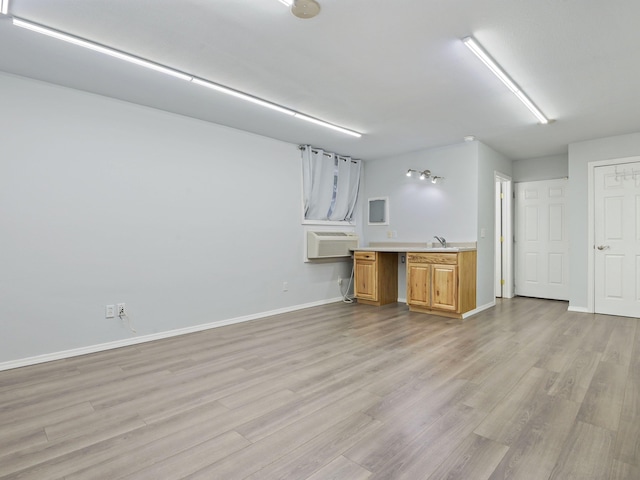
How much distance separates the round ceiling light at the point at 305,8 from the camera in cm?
204

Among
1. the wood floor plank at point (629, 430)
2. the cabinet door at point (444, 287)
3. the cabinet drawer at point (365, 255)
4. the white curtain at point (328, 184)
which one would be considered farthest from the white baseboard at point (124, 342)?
the wood floor plank at point (629, 430)

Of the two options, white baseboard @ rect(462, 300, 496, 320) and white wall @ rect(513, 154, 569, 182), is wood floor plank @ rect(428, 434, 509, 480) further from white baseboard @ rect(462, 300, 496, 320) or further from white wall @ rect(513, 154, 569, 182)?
white wall @ rect(513, 154, 569, 182)

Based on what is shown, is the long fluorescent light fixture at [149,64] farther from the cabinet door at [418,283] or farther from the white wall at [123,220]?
the cabinet door at [418,283]

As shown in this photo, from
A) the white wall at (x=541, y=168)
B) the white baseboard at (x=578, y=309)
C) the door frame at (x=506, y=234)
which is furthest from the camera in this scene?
the door frame at (x=506, y=234)

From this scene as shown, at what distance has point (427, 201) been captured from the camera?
18.2ft

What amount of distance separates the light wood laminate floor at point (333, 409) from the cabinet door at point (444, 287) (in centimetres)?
86

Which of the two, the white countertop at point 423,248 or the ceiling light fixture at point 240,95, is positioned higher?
the ceiling light fixture at point 240,95

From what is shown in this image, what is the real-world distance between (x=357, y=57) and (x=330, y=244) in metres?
3.15

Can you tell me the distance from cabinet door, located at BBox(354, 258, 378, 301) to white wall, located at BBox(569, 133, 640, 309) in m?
2.87

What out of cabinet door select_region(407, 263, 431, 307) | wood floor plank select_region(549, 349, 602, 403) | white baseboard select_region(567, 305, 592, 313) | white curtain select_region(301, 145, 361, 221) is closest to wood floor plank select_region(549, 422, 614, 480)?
wood floor plank select_region(549, 349, 602, 403)

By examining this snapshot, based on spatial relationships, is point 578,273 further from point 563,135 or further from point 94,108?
A: point 94,108

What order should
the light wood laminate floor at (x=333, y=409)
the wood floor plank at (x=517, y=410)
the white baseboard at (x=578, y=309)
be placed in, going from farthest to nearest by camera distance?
the white baseboard at (x=578, y=309) → the wood floor plank at (x=517, y=410) → the light wood laminate floor at (x=333, y=409)

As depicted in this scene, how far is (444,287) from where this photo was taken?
4680 mm

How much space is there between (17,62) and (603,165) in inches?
264
